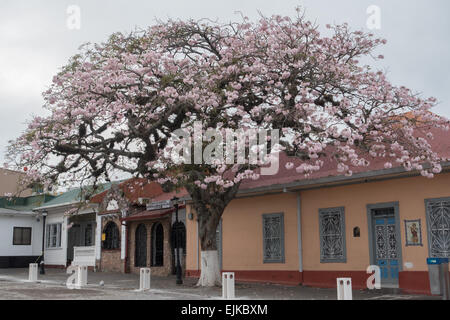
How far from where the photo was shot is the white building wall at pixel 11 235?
31.4 metres

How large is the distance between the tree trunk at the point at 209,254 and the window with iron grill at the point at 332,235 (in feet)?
11.2

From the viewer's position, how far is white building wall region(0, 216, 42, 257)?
103 feet

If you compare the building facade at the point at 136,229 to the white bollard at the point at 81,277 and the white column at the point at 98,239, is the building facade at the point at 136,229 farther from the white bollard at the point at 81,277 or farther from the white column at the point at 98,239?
the white bollard at the point at 81,277

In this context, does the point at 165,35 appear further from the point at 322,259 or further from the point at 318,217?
the point at 322,259

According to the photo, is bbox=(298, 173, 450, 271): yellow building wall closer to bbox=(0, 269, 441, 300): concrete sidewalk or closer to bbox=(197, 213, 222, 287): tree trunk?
bbox=(0, 269, 441, 300): concrete sidewalk

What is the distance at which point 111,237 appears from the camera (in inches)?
1064

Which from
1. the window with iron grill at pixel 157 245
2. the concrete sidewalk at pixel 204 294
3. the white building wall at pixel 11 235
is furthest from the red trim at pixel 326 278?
the white building wall at pixel 11 235

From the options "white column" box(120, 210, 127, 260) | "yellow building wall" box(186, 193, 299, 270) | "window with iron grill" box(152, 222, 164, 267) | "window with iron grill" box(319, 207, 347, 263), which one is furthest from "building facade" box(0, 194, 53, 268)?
"window with iron grill" box(319, 207, 347, 263)

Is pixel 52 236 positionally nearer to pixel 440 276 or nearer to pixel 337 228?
pixel 337 228

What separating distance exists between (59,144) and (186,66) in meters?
4.41

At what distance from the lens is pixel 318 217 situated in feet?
55.1

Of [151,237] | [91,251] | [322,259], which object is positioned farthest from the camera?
[91,251]
